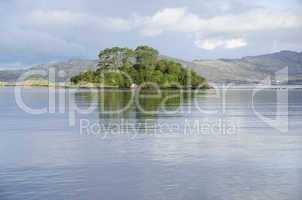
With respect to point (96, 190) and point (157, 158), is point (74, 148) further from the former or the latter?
point (96, 190)

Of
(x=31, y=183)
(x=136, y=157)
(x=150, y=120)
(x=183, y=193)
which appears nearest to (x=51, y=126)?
(x=150, y=120)

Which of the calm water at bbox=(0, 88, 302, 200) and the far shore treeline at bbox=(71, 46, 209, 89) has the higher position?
the far shore treeline at bbox=(71, 46, 209, 89)

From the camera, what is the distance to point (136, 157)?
72.4ft

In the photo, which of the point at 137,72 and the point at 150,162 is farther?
the point at 137,72

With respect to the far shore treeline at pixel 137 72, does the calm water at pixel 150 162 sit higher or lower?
lower

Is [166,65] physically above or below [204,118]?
above

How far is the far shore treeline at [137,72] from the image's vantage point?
15700 centimetres

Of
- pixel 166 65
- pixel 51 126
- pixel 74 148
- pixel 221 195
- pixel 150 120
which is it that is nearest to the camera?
pixel 221 195

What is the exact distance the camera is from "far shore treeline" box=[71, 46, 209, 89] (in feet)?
515

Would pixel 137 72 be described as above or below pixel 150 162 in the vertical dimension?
above

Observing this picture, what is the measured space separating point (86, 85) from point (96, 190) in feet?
482

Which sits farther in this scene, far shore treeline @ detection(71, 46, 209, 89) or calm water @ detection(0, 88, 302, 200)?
far shore treeline @ detection(71, 46, 209, 89)

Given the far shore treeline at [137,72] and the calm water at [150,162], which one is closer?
the calm water at [150,162]

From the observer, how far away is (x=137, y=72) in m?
161
